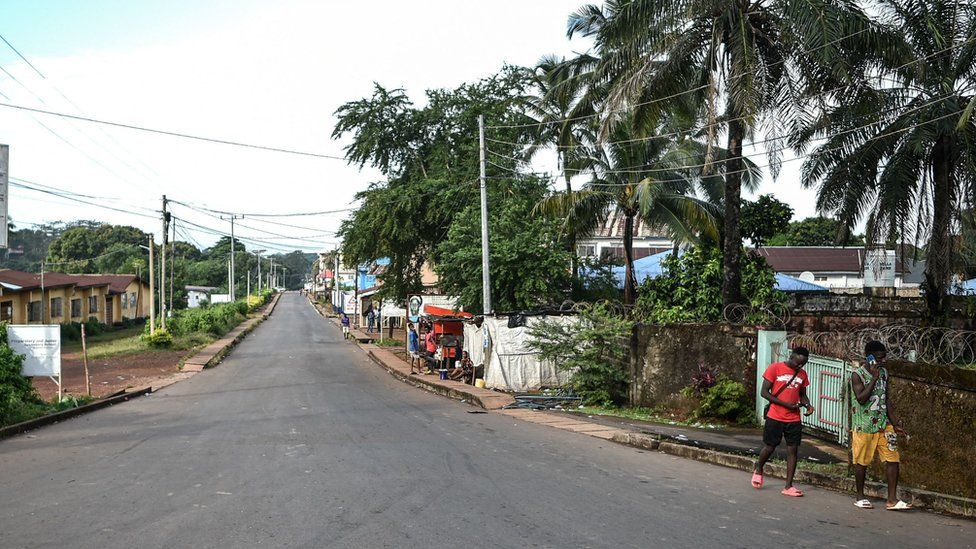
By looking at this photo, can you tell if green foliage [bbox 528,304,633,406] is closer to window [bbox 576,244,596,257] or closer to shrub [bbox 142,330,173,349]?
window [bbox 576,244,596,257]

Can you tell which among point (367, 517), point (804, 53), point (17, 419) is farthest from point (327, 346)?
point (367, 517)

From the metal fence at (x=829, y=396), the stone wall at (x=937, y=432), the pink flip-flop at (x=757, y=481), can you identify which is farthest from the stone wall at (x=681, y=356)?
the pink flip-flop at (x=757, y=481)

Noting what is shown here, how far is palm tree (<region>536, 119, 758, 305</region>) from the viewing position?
26422 mm

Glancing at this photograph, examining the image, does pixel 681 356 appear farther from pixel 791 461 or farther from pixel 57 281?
pixel 57 281

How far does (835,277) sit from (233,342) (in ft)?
133

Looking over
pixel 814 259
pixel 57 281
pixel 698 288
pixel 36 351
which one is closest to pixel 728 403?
pixel 698 288

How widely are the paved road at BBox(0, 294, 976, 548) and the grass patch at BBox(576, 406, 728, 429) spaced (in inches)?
87.9

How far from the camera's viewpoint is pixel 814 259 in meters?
56.6

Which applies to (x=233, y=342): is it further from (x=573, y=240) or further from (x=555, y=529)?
(x=555, y=529)

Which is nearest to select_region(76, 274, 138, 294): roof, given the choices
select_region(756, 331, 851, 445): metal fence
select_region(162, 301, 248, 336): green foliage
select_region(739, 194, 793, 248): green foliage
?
select_region(162, 301, 248, 336): green foliage

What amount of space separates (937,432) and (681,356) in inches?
309

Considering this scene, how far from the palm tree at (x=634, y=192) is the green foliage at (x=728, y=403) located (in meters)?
11.9

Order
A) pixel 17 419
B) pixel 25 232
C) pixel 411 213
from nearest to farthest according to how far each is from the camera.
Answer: pixel 17 419
pixel 411 213
pixel 25 232

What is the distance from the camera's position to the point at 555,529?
22.4 ft
